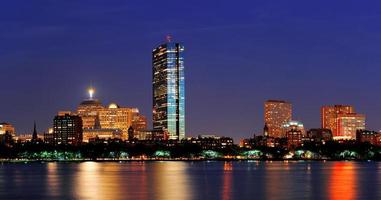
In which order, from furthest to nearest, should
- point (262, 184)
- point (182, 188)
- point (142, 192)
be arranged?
point (262, 184) < point (182, 188) < point (142, 192)

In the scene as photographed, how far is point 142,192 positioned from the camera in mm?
95688

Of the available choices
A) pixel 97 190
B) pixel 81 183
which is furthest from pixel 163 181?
pixel 97 190

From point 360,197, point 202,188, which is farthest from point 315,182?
point 360,197

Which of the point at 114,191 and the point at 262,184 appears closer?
the point at 114,191

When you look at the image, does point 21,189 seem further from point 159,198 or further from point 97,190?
point 159,198

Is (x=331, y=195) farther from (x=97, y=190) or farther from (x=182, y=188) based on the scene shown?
(x=97, y=190)

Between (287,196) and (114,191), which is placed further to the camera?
(114,191)

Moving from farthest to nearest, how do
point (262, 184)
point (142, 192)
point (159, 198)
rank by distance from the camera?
point (262, 184), point (142, 192), point (159, 198)

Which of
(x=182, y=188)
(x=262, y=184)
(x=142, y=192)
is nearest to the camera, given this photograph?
(x=142, y=192)

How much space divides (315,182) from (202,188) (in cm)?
1928

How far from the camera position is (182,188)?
101875mm

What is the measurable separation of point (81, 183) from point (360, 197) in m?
39.5

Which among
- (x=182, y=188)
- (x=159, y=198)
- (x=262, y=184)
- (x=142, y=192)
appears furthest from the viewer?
(x=262, y=184)

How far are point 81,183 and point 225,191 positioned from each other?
23.5 metres
